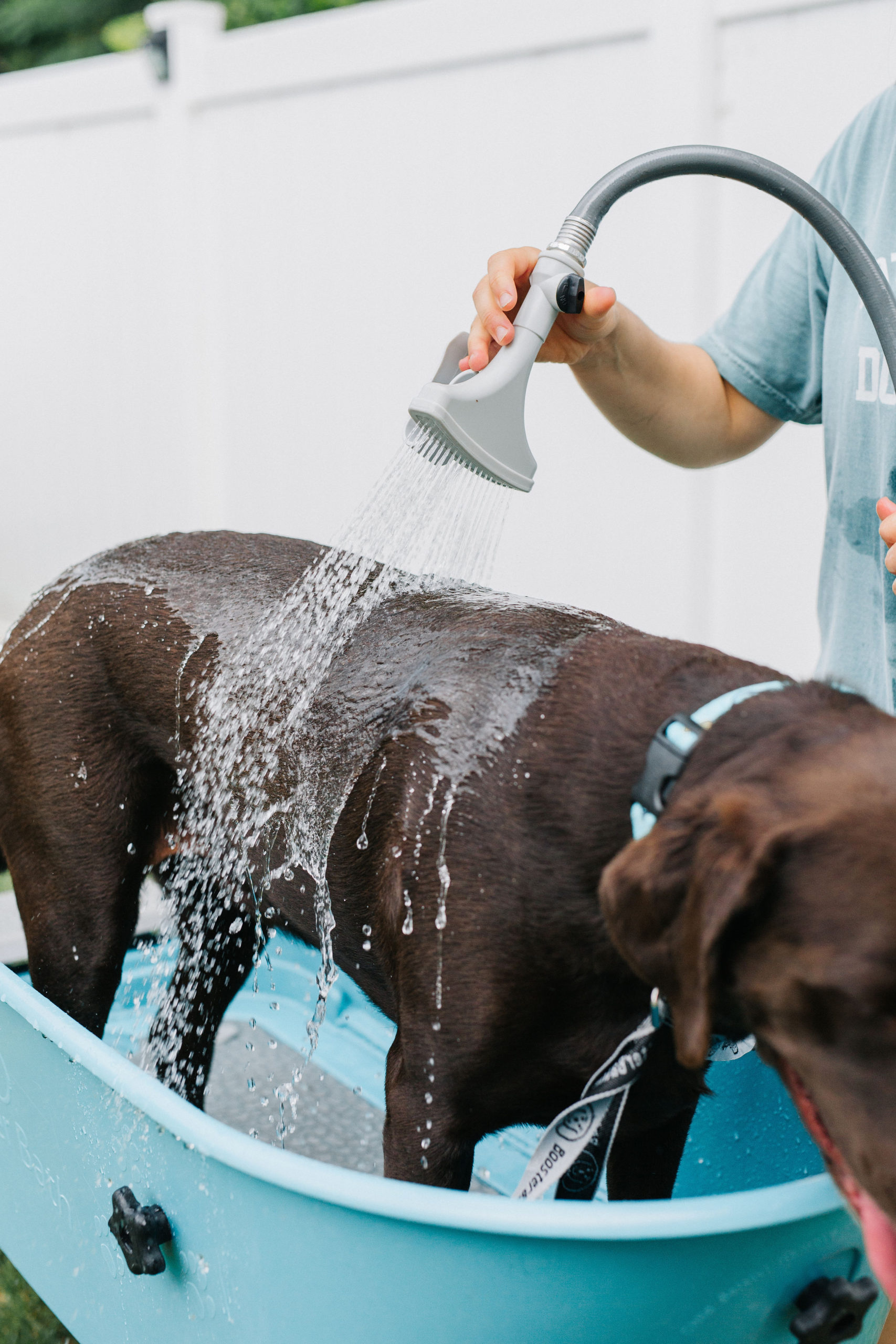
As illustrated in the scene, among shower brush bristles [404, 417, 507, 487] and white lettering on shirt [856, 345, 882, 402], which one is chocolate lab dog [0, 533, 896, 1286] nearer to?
shower brush bristles [404, 417, 507, 487]

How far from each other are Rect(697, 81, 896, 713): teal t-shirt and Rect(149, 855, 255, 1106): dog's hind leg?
108 cm

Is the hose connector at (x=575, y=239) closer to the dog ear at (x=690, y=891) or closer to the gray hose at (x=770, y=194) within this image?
the gray hose at (x=770, y=194)

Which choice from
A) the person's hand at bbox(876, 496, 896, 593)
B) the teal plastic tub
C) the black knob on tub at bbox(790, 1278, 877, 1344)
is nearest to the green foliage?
the person's hand at bbox(876, 496, 896, 593)

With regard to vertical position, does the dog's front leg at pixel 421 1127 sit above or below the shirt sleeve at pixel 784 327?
below

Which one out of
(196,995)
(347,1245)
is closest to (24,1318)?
(196,995)

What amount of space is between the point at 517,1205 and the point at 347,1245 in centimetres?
21

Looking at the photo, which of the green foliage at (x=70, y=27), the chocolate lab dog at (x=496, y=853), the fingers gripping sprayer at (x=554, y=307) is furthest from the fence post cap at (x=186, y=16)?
the green foliage at (x=70, y=27)

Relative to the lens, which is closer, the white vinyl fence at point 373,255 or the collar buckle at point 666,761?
the collar buckle at point 666,761

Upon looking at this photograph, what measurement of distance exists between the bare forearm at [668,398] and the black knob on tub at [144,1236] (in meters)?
1.34

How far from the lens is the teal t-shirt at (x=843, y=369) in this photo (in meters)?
1.92

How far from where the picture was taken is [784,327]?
84.7 inches

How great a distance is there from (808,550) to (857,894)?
2.68 m

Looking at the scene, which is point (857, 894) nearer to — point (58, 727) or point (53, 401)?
point (58, 727)

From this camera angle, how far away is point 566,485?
13.7ft
